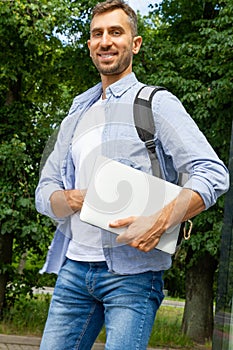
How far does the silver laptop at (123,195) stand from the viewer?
193 cm

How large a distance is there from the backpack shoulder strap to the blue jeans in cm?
31

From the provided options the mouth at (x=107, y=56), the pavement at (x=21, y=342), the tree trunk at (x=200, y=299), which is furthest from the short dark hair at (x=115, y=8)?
the tree trunk at (x=200, y=299)

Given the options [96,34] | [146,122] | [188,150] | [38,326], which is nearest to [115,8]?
[96,34]

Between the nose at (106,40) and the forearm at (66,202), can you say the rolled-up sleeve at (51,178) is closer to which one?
the forearm at (66,202)

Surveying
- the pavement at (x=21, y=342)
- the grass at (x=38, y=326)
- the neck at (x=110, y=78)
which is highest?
Result: the neck at (x=110, y=78)

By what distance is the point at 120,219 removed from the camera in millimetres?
1909

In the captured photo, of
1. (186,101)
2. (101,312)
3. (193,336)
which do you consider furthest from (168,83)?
(101,312)

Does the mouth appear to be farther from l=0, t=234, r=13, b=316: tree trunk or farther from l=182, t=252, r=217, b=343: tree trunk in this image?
l=182, t=252, r=217, b=343: tree trunk

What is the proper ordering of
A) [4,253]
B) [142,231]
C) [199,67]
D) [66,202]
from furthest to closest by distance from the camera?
[4,253], [199,67], [66,202], [142,231]

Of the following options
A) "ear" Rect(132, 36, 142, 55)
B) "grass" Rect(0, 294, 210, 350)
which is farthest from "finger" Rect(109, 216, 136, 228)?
"grass" Rect(0, 294, 210, 350)

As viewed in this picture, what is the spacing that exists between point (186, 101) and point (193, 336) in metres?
3.36

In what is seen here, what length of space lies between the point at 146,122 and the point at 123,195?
0.75 feet

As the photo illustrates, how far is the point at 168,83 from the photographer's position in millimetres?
8750

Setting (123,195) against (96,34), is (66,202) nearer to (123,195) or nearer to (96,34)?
(123,195)
